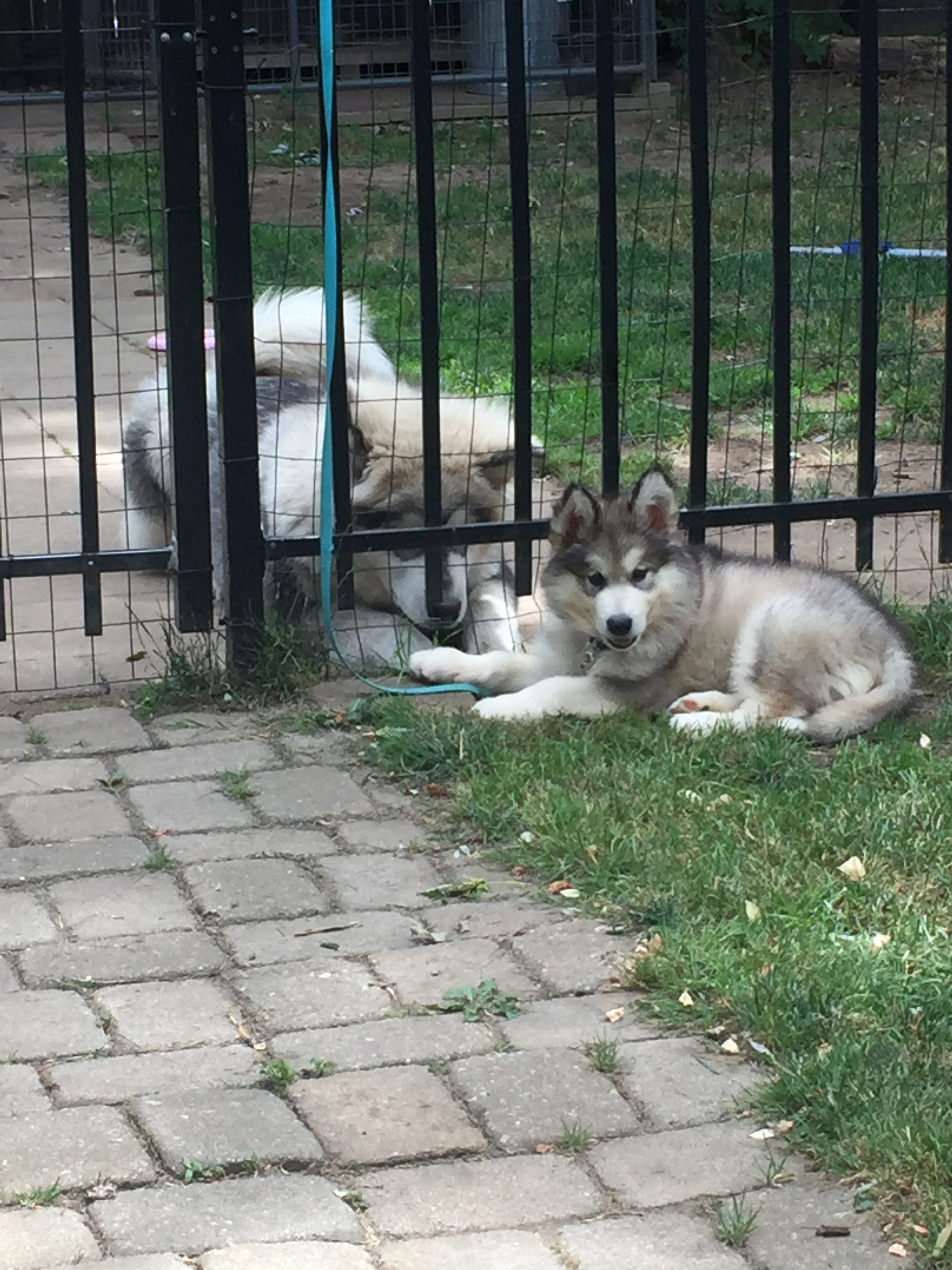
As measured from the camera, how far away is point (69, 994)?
3449 millimetres

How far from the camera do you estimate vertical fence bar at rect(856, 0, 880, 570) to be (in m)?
5.29

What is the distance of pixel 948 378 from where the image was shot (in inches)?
224

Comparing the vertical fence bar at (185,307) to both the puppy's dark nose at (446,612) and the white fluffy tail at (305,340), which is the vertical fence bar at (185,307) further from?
the white fluffy tail at (305,340)

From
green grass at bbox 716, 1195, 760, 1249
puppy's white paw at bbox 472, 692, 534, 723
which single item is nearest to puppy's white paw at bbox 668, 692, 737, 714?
puppy's white paw at bbox 472, 692, 534, 723

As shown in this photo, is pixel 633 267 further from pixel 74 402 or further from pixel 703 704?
pixel 74 402

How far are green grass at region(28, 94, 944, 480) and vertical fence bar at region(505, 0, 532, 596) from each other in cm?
46

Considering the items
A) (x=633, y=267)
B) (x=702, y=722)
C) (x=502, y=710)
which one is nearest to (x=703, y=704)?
(x=702, y=722)

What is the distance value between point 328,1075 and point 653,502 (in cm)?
221

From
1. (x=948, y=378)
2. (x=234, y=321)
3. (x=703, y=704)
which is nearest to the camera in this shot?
(x=703, y=704)

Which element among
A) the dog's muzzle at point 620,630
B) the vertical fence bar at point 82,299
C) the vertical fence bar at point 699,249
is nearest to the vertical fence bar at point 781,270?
the vertical fence bar at point 699,249

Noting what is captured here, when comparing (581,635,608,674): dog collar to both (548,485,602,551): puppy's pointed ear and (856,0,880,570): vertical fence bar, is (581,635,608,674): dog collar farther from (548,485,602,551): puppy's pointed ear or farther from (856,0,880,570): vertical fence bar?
(856,0,880,570): vertical fence bar

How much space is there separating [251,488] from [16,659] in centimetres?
96

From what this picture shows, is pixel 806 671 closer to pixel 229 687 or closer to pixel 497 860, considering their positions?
pixel 497 860

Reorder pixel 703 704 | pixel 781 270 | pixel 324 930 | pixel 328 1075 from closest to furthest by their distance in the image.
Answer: pixel 328 1075 → pixel 324 930 → pixel 703 704 → pixel 781 270
